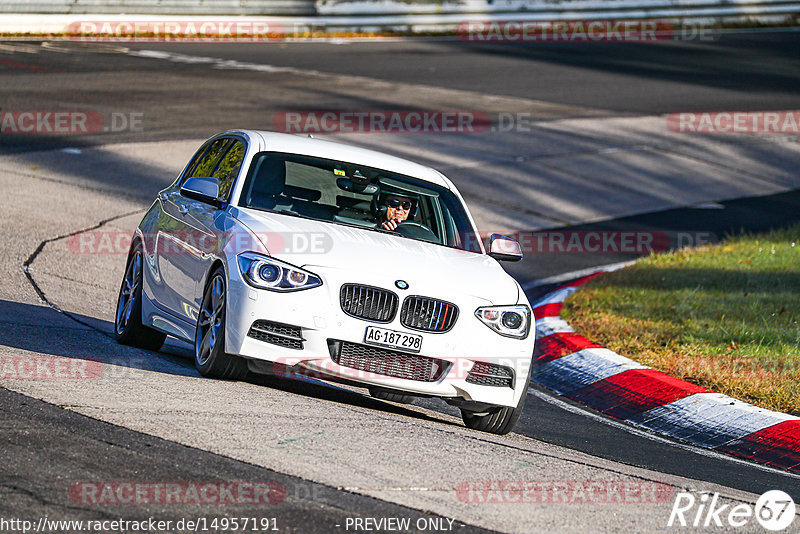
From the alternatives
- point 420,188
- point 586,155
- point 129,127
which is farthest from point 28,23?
point 420,188

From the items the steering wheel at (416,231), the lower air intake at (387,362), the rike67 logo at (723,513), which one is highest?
the steering wheel at (416,231)

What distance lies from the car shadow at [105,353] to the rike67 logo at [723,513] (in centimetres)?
214

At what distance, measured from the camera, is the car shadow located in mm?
A: 7785

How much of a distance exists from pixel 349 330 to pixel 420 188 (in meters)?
2.08

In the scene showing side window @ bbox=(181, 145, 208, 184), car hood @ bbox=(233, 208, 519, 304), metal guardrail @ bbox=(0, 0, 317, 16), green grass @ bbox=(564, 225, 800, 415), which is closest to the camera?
car hood @ bbox=(233, 208, 519, 304)

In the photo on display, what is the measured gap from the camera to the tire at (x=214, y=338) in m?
7.25

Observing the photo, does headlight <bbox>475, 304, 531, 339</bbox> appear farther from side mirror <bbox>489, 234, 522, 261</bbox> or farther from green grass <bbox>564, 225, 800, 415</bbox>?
green grass <bbox>564, 225, 800, 415</bbox>

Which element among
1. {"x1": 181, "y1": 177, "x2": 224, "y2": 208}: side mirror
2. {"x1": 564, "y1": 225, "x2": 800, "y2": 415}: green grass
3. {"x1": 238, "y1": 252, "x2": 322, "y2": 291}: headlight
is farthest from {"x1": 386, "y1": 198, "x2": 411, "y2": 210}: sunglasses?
{"x1": 564, "y1": 225, "x2": 800, "y2": 415}: green grass

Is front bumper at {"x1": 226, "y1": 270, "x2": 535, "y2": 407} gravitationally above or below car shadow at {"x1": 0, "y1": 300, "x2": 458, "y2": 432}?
above

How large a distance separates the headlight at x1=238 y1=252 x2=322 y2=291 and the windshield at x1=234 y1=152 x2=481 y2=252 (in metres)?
0.99

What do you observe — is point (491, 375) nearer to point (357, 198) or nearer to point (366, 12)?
point (357, 198)

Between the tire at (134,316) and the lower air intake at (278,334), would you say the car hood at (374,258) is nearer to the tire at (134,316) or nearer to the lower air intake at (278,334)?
the lower air intake at (278,334)

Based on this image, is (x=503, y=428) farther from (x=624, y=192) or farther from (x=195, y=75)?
(x=195, y=75)

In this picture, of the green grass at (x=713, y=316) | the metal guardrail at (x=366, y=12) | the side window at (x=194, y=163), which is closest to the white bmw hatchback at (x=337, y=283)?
the side window at (x=194, y=163)
